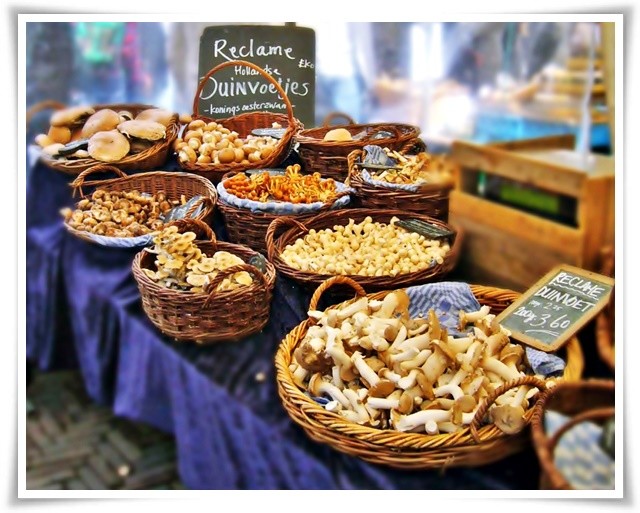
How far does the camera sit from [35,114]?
1.67 metres

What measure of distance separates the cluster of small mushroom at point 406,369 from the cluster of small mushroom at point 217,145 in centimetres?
66

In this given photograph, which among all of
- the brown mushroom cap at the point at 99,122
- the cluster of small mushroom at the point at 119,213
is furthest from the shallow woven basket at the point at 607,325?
the brown mushroom cap at the point at 99,122

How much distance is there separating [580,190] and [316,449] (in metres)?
0.77

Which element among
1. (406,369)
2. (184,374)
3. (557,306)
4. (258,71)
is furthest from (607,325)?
(258,71)

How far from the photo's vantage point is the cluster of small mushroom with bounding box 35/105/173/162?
5.94ft

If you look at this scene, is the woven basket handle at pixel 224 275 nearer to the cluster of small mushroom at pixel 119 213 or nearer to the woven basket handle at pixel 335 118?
the cluster of small mushroom at pixel 119 213

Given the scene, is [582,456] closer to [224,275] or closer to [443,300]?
[443,300]

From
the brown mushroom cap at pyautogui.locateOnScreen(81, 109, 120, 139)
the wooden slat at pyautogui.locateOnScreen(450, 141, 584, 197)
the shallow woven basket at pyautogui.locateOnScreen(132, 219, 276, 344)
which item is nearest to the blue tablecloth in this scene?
the shallow woven basket at pyautogui.locateOnScreen(132, 219, 276, 344)

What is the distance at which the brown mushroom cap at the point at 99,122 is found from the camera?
1.87 m

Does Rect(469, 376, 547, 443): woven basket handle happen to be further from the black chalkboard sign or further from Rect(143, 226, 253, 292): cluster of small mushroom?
the black chalkboard sign

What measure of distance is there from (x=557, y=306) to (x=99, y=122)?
4.05 ft

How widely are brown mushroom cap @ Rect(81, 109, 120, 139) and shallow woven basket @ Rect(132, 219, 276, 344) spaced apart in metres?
0.47
